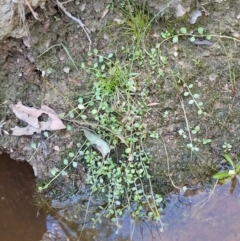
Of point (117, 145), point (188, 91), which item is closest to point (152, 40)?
point (188, 91)

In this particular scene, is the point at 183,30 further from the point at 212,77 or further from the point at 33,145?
the point at 33,145

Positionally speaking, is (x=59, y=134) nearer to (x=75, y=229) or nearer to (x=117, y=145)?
(x=117, y=145)

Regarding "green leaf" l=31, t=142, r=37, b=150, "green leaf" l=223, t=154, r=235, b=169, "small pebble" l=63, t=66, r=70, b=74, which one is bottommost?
"green leaf" l=223, t=154, r=235, b=169

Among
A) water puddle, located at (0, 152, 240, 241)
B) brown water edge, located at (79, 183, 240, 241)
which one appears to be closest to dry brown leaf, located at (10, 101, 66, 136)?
water puddle, located at (0, 152, 240, 241)

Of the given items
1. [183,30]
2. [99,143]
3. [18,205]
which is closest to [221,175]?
[99,143]

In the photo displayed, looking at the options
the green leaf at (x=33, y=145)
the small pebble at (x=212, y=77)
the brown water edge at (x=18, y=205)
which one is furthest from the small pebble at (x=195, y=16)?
the brown water edge at (x=18, y=205)

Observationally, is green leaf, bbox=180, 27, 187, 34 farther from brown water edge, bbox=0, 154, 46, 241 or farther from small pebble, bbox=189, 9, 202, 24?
brown water edge, bbox=0, 154, 46, 241

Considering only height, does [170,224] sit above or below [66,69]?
below

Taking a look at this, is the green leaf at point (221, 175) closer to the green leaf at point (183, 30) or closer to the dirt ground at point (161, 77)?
the dirt ground at point (161, 77)
